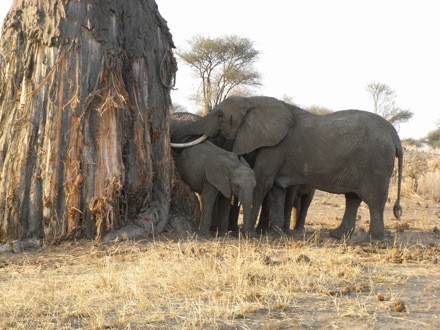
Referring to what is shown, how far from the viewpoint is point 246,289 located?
5.70 metres

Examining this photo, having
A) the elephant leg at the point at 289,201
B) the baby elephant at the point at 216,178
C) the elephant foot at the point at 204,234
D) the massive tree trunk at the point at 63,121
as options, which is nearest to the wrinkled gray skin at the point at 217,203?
the baby elephant at the point at 216,178

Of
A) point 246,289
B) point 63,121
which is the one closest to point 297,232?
point 63,121

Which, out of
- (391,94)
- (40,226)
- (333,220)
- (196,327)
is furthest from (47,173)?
(391,94)

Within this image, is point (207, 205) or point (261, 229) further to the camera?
point (261, 229)

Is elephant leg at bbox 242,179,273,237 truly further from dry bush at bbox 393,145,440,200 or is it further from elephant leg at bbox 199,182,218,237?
dry bush at bbox 393,145,440,200

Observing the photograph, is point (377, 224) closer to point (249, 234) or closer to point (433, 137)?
point (249, 234)

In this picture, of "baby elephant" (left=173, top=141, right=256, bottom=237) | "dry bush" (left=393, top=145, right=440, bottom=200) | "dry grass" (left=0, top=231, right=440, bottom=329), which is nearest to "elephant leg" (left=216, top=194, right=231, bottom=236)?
"baby elephant" (left=173, top=141, right=256, bottom=237)

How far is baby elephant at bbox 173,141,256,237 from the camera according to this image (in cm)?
954

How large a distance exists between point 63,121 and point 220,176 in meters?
2.30

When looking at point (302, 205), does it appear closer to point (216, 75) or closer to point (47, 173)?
point (47, 173)

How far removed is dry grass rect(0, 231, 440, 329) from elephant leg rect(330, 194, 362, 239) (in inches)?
81.0

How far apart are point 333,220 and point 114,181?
5550 mm

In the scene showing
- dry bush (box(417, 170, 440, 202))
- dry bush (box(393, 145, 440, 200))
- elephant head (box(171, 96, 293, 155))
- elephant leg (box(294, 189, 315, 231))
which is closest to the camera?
elephant head (box(171, 96, 293, 155))

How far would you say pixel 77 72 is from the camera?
869 cm
